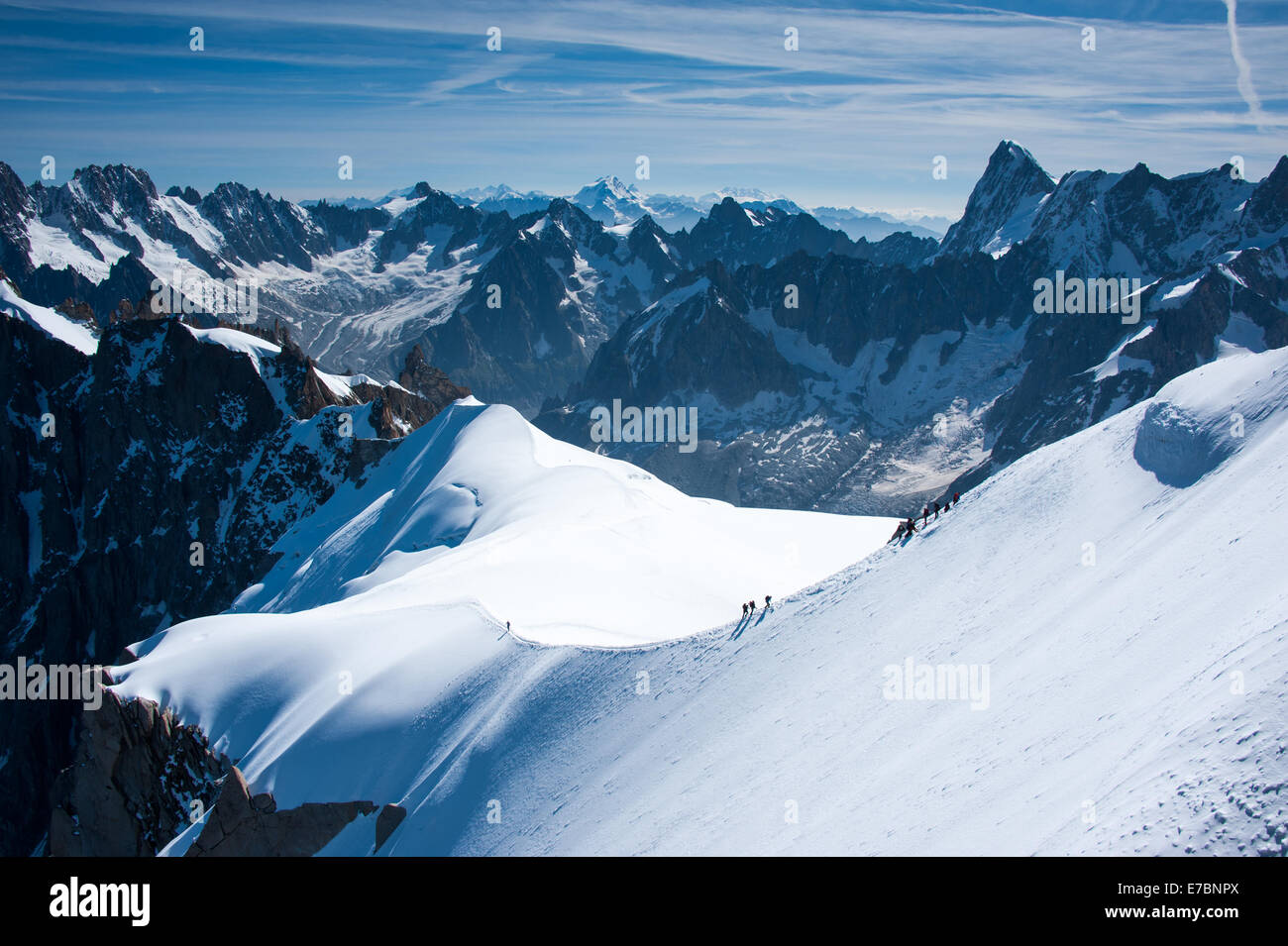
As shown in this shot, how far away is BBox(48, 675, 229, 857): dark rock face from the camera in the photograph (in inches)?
1890

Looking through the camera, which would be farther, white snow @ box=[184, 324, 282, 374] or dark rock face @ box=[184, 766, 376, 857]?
white snow @ box=[184, 324, 282, 374]

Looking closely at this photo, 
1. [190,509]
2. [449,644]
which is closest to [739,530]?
[449,644]

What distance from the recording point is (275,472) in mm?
128875

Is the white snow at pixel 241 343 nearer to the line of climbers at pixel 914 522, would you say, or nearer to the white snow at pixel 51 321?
the white snow at pixel 51 321

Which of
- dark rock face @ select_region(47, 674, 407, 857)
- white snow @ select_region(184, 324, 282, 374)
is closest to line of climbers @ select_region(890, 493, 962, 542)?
dark rock face @ select_region(47, 674, 407, 857)

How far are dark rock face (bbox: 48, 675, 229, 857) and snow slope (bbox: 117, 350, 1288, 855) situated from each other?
1.71 meters

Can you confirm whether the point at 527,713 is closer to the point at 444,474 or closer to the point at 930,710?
the point at 930,710

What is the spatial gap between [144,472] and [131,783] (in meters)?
111

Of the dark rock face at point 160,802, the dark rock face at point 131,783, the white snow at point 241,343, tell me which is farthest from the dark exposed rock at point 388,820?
the white snow at point 241,343

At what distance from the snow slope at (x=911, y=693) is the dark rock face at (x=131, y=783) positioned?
171 cm

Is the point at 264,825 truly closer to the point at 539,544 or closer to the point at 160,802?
the point at 160,802

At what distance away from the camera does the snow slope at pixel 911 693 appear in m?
17.5

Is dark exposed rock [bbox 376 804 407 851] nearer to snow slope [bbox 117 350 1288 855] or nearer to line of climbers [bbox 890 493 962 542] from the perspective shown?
snow slope [bbox 117 350 1288 855]

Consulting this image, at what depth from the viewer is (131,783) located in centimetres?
5200
